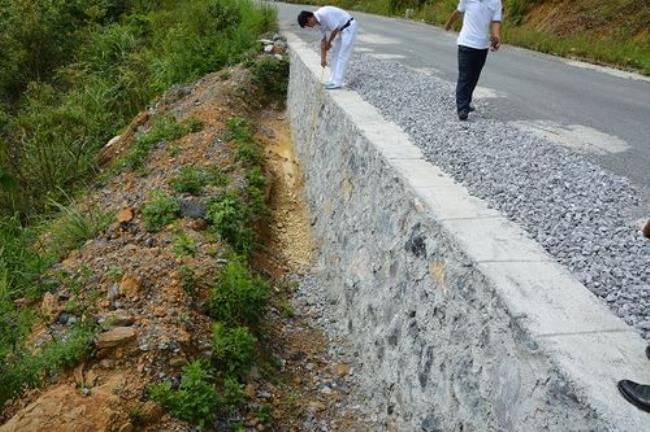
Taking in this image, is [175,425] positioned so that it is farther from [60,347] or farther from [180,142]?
[180,142]

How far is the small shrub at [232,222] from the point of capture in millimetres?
5820

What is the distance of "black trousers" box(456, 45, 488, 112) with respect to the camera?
20.1 ft

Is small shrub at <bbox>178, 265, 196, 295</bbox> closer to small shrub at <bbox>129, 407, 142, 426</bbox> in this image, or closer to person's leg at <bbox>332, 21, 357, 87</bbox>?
small shrub at <bbox>129, 407, 142, 426</bbox>

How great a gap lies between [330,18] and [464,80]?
2.37m

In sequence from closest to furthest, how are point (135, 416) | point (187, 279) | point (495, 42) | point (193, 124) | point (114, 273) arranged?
point (135, 416), point (187, 279), point (114, 273), point (495, 42), point (193, 124)

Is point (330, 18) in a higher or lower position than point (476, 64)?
higher

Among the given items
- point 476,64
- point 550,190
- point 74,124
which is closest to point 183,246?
point 550,190

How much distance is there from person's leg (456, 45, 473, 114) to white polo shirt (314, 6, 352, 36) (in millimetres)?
2103

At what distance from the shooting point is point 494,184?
14.0 feet

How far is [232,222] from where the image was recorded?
235 inches

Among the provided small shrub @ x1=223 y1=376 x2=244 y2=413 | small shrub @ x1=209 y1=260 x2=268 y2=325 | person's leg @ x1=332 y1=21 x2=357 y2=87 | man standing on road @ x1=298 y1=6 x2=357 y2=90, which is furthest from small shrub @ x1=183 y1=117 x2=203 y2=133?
small shrub @ x1=223 y1=376 x2=244 y2=413

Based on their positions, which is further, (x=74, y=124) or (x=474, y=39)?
(x=74, y=124)

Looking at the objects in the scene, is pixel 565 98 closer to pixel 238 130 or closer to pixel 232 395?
pixel 238 130

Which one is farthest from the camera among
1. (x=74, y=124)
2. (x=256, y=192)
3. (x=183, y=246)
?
(x=74, y=124)
